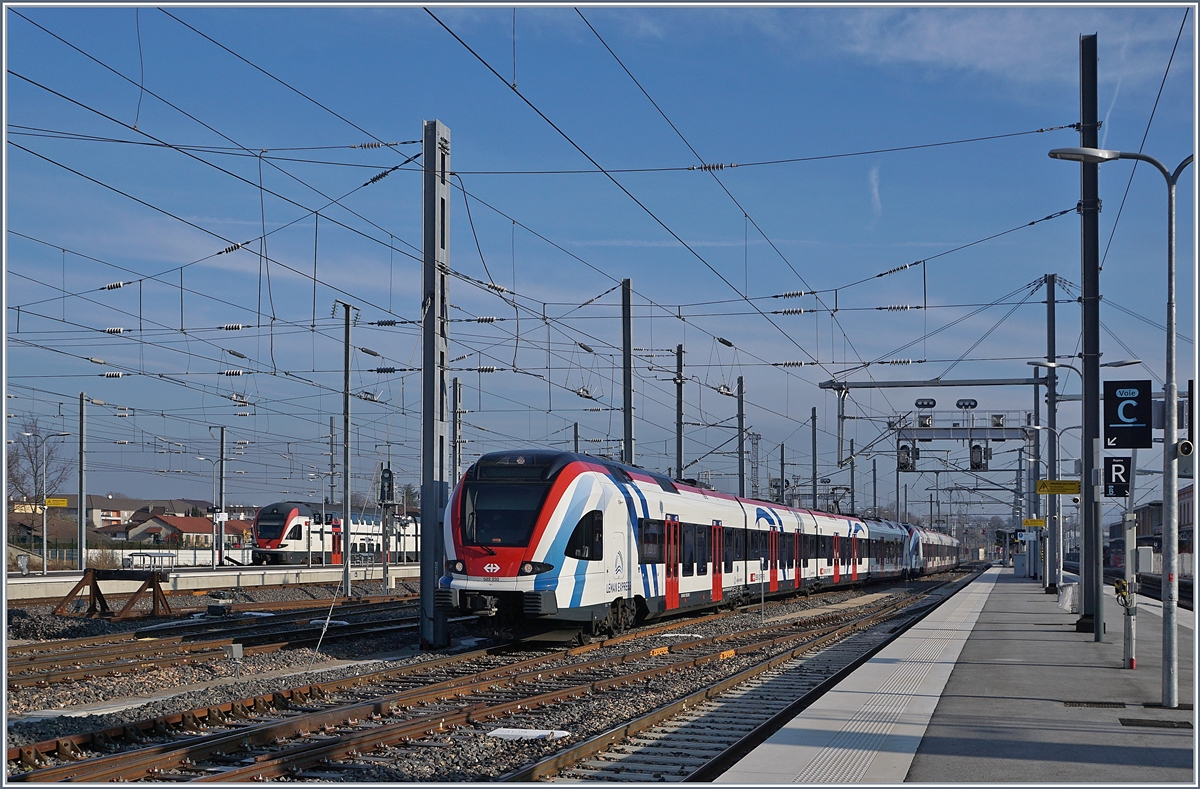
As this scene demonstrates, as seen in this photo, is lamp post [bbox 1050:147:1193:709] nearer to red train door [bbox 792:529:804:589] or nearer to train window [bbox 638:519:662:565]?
train window [bbox 638:519:662:565]

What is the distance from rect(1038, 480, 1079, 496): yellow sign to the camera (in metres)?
24.4

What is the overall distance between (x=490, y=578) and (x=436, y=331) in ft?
14.1

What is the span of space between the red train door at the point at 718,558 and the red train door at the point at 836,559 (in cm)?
1645

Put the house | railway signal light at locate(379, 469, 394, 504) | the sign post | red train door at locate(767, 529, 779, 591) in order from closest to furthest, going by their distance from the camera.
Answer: the sign post < railway signal light at locate(379, 469, 394, 504) < red train door at locate(767, 529, 779, 591) < the house

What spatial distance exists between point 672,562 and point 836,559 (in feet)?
69.9

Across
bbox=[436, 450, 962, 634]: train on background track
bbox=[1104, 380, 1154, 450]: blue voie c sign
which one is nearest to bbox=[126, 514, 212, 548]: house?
bbox=[436, 450, 962, 634]: train on background track

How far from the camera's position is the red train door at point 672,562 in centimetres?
2423

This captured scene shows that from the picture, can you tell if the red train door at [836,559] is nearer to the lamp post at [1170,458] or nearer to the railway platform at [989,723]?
the railway platform at [989,723]

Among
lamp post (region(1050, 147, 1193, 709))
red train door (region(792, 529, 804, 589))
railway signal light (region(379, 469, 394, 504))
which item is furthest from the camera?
red train door (region(792, 529, 804, 589))

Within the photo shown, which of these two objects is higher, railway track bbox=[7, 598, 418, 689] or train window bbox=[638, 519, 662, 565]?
Answer: train window bbox=[638, 519, 662, 565]

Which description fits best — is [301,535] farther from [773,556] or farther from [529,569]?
[529,569]

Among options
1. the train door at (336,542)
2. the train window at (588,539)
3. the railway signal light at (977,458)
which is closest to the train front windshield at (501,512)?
the train window at (588,539)

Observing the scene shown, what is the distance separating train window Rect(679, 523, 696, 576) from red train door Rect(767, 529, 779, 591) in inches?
316

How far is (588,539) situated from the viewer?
788 inches
